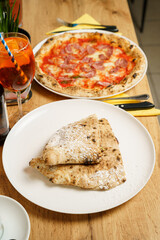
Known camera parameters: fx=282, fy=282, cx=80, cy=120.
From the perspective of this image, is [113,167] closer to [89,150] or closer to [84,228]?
[89,150]

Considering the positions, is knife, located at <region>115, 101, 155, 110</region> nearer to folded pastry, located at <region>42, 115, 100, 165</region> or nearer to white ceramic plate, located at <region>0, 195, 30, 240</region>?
folded pastry, located at <region>42, 115, 100, 165</region>

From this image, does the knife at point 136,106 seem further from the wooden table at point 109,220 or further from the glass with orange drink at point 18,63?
the glass with orange drink at point 18,63

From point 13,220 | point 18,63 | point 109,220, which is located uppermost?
point 18,63

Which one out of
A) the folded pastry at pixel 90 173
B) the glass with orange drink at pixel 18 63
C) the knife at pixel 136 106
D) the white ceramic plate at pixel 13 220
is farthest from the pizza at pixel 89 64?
the white ceramic plate at pixel 13 220

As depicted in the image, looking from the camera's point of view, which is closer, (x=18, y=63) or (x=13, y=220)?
(x=13, y=220)

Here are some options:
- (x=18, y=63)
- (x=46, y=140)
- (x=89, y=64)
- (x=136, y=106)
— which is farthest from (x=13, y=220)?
(x=89, y=64)

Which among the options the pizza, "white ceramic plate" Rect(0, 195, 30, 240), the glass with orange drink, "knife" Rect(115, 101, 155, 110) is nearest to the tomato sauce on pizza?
the pizza

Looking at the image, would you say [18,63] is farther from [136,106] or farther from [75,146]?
[136,106]
